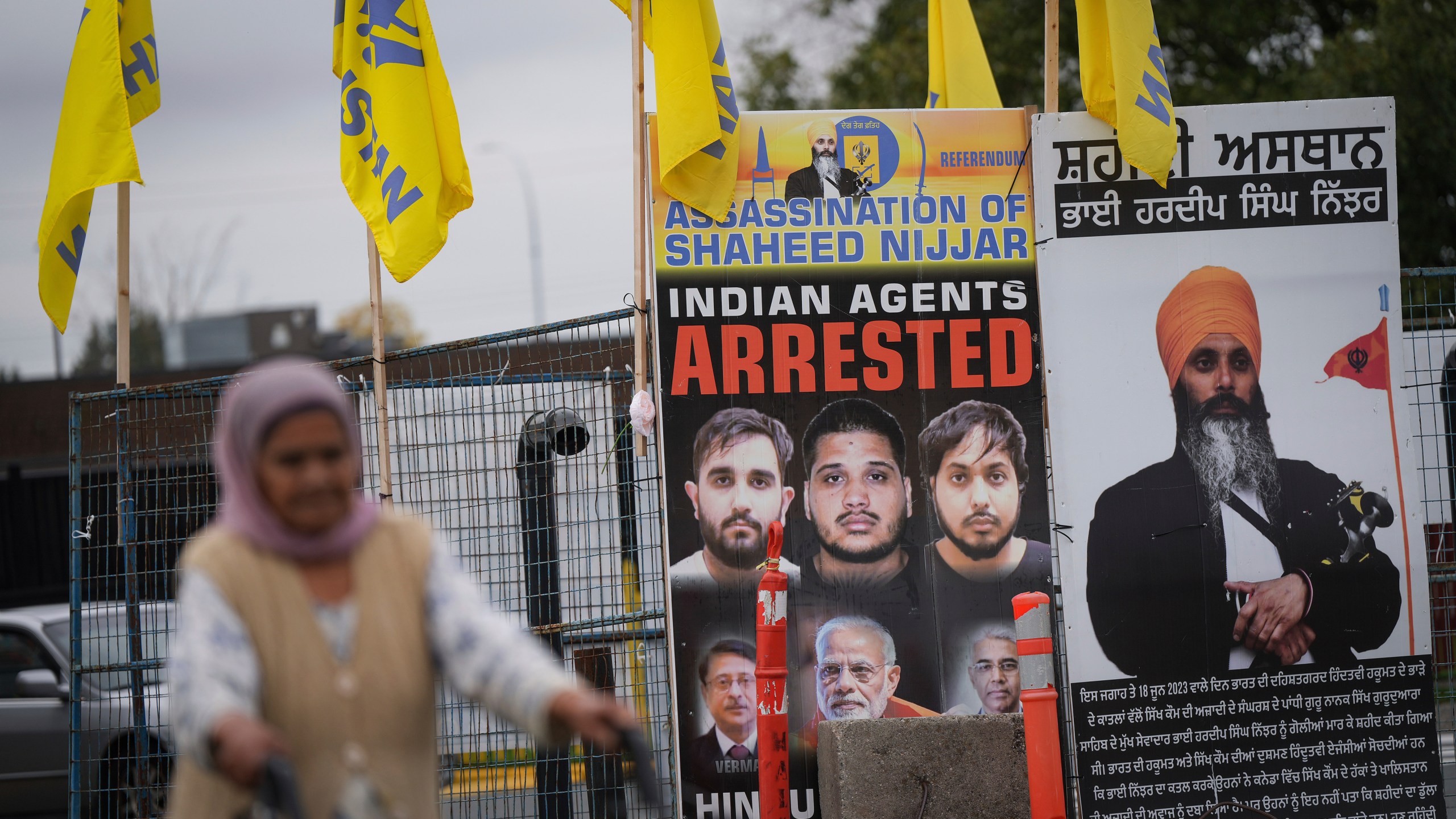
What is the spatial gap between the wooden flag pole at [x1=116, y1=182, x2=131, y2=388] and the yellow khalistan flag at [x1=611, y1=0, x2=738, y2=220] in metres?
2.95

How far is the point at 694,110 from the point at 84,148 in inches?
126

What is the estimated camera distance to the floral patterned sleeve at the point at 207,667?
2.29 meters

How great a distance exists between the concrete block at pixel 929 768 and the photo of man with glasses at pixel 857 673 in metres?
0.43

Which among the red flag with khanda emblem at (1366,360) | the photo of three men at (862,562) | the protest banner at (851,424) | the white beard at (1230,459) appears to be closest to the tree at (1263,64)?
the red flag with khanda emblem at (1366,360)

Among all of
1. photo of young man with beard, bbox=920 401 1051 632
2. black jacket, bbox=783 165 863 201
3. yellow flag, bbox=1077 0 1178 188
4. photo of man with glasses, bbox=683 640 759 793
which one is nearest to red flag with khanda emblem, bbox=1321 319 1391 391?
yellow flag, bbox=1077 0 1178 188

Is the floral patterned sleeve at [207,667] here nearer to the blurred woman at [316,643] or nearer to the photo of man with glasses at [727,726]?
the blurred woman at [316,643]

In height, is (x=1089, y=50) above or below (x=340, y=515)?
above

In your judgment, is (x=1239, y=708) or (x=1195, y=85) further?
(x=1195, y=85)

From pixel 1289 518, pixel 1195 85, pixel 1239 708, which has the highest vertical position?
pixel 1195 85

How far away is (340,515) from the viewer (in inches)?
99.2

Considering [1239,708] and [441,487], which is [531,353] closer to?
[441,487]

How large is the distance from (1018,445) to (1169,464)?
73cm

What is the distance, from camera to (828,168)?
6.02 meters

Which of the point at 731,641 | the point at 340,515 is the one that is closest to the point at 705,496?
the point at 731,641
